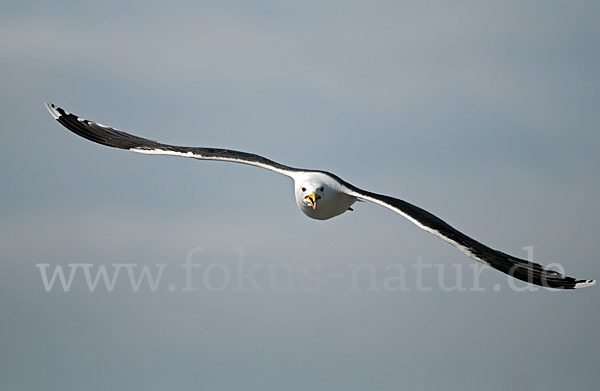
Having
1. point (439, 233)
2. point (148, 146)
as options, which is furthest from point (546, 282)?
point (148, 146)

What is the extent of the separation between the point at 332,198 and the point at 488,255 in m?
4.54

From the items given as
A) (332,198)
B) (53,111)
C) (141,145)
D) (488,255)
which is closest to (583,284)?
(488,255)

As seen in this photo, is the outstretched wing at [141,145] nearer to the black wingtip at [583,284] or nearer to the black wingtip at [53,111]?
the black wingtip at [53,111]

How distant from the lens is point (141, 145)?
33750 millimetres

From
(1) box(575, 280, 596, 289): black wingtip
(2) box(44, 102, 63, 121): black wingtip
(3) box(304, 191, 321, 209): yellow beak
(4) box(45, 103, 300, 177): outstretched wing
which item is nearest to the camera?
(1) box(575, 280, 596, 289): black wingtip

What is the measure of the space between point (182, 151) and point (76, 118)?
5.58 metres

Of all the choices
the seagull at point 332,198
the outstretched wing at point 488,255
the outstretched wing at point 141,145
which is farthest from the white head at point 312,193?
the outstretched wing at point 488,255

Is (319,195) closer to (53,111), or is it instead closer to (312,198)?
(312,198)

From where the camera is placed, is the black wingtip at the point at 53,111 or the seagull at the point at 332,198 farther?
the black wingtip at the point at 53,111

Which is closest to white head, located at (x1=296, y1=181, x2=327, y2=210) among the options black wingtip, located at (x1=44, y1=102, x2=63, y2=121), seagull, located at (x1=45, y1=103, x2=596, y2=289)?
seagull, located at (x1=45, y1=103, x2=596, y2=289)

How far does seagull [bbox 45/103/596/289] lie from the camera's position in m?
26.0

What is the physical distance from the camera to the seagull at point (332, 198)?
2597cm

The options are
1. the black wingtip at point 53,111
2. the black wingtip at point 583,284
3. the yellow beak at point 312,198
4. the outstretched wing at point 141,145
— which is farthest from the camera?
the black wingtip at point 53,111

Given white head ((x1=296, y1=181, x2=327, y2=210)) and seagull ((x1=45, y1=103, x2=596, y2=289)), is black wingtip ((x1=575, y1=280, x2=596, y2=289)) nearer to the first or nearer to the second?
seagull ((x1=45, y1=103, x2=596, y2=289))
